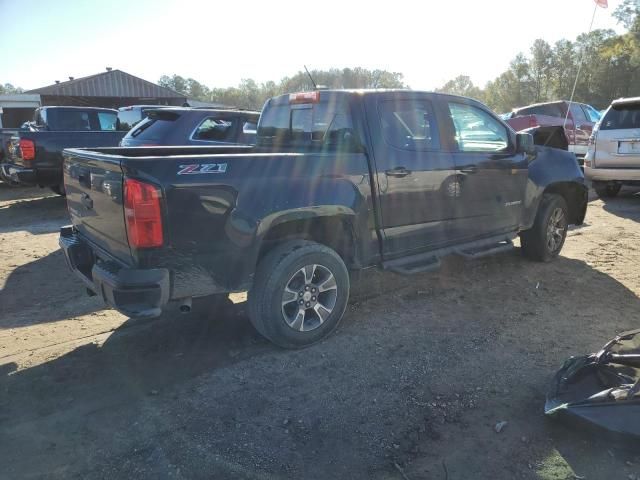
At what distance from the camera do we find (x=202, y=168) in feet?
10.3

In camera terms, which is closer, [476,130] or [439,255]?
[439,255]

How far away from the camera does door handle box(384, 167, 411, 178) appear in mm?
4094

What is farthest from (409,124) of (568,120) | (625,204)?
(568,120)

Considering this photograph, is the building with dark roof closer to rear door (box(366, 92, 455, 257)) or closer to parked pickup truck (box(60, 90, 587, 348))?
parked pickup truck (box(60, 90, 587, 348))

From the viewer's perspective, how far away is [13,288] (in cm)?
530

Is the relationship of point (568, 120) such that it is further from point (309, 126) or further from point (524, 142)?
point (309, 126)

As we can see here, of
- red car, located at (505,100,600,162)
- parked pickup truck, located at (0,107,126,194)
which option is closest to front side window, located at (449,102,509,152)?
parked pickup truck, located at (0,107,126,194)

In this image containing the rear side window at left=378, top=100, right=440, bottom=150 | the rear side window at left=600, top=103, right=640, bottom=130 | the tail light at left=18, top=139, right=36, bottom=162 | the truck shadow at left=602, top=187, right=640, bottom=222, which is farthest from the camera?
the tail light at left=18, top=139, right=36, bottom=162

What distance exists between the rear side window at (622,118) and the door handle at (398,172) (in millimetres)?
7030

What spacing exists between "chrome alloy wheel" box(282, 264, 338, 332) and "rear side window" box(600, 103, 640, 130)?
7.95m

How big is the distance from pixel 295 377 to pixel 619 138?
851cm

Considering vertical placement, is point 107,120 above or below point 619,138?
above

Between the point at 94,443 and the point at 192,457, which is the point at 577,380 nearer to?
the point at 192,457

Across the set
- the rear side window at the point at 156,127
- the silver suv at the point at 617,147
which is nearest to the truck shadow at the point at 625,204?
the silver suv at the point at 617,147
